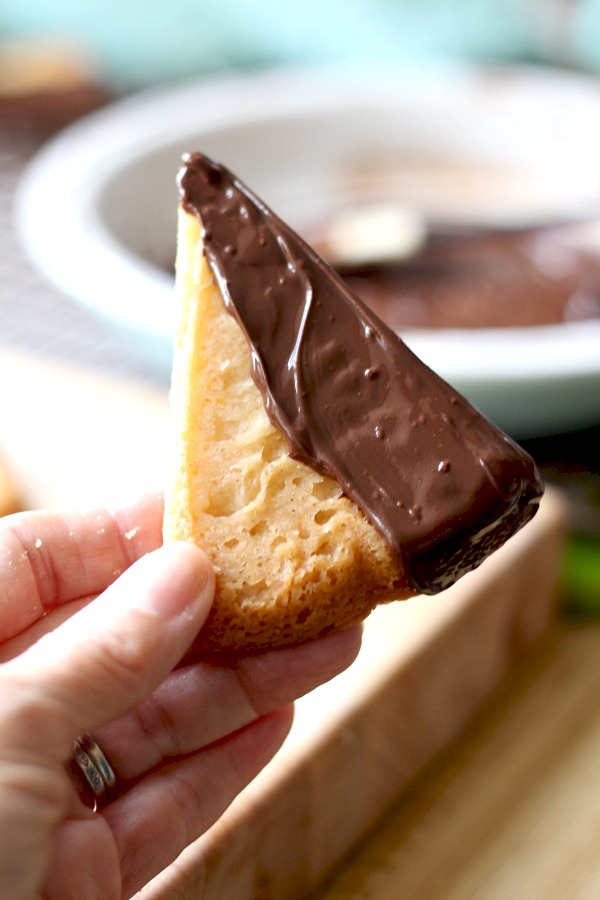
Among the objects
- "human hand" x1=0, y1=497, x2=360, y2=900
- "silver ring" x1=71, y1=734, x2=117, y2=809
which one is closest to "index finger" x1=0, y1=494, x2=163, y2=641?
"human hand" x1=0, y1=497, x2=360, y2=900

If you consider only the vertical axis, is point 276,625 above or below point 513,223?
below

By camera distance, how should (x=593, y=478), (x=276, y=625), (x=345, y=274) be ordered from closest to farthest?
1. (x=276, y=625)
2. (x=593, y=478)
3. (x=345, y=274)

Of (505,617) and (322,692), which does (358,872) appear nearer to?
(322,692)

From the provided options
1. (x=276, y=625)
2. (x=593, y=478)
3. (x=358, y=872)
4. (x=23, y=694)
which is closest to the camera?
(x=23, y=694)

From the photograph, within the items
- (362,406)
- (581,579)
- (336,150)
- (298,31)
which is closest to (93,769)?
(362,406)

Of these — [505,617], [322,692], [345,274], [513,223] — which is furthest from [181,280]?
[513,223]

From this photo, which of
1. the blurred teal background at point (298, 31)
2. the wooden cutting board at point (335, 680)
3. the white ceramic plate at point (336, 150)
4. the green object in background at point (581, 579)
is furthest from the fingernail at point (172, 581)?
the blurred teal background at point (298, 31)

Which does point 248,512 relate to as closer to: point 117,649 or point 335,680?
point 117,649
